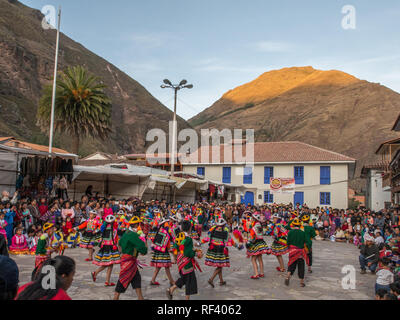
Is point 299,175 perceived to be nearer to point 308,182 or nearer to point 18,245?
point 308,182

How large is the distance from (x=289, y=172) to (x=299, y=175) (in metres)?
1.09

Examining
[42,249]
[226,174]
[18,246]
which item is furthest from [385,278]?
[226,174]

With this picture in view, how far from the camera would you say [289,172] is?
37750 mm

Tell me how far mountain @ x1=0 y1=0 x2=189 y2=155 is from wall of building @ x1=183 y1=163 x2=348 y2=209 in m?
29.3

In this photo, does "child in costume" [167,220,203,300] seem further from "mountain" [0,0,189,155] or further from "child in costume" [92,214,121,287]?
"mountain" [0,0,189,155]

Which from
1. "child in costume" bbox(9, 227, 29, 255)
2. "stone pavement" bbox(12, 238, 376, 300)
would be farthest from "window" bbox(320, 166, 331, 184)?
"child in costume" bbox(9, 227, 29, 255)

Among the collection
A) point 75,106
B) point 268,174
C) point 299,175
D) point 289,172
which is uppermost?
point 75,106

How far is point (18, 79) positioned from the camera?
68625mm

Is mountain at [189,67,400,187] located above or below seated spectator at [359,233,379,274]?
above

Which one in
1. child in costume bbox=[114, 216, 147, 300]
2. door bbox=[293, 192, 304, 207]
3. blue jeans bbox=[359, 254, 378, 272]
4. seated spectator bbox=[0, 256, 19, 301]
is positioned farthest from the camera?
door bbox=[293, 192, 304, 207]

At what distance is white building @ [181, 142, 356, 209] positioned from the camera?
35812 mm
